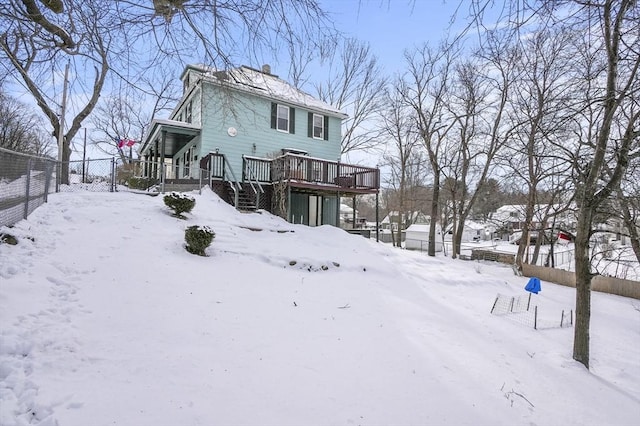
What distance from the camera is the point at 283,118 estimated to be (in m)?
15.7

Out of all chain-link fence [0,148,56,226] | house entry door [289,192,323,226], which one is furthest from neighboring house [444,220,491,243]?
chain-link fence [0,148,56,226]

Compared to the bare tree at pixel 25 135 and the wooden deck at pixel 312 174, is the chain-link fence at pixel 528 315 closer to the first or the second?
the wooden deck at pixel 312 174

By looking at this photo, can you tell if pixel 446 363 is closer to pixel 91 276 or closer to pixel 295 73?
pixel 295 73

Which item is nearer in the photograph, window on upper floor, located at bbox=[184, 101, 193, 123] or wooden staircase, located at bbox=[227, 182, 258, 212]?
wooden staircase, located at bbox=[227, 182, 258, 212]

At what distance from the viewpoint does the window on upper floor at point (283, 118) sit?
50.2 feet

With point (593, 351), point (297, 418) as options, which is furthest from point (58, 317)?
point (593, 351)

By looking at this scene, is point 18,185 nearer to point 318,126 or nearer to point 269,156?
point 269,156

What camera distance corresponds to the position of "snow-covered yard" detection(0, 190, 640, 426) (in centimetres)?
284

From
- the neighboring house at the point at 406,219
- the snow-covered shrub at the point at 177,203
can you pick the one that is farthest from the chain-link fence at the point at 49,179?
the neighboring house at the point at 406,219

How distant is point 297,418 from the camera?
284 centimetres

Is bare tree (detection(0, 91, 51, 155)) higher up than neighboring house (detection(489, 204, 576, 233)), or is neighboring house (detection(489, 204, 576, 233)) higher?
bare tree (detection(0, 91, 51, 155))

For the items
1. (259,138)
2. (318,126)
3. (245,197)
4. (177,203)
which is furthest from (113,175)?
(318,126)

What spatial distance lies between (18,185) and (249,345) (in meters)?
5.26

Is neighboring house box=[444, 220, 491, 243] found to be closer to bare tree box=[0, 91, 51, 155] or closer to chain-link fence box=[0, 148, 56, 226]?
chain-link fence box=[0, 148, 56, 226]
